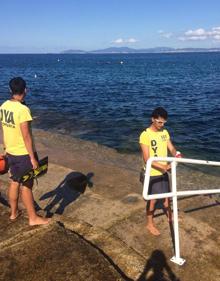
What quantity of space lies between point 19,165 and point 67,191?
8.19 ft

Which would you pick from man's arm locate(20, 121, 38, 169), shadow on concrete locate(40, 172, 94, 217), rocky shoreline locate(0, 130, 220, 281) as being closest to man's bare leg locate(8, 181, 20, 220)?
rocky shoreline locate(0, 130, 220, 281)

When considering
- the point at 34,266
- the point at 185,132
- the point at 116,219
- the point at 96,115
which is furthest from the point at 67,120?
the point at 34,266

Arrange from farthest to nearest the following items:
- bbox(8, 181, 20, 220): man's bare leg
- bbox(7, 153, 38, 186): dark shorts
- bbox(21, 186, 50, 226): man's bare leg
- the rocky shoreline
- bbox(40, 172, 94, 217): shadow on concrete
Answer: bbox(40, 172, 94, 217): shadow on concrete, bbox(8, 181, 20, 220): man's bare leg, bbox(21, 186, 50, 226): man's bare leg, bbox(7, 153, 38, 186): dark shorts, the rocky shoreline

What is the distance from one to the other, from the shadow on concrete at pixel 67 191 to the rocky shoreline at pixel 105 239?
0.06 feet

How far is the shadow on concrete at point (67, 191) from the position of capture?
272 inches

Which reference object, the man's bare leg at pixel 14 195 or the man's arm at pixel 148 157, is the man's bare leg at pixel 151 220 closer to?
the man's arm at pixel 148 157

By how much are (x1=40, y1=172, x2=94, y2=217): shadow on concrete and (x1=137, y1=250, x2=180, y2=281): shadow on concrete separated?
2.37 metres

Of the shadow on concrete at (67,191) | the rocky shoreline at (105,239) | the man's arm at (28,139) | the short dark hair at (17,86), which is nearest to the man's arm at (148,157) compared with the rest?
the rocky shoreline at (105,239)

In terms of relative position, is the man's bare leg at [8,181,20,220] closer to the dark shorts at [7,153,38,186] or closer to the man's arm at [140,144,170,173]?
the dark shorts at [7,153,38,186]

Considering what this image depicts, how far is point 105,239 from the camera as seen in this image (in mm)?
4945

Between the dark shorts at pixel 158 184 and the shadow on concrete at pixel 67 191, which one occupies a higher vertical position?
the dark shorts at pixel 158 184

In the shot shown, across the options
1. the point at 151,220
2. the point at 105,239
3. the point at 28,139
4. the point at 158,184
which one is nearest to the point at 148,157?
the point at 158,184

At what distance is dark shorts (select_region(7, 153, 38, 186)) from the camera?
16.7 feet

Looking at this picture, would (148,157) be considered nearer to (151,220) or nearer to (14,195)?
(151,220)
